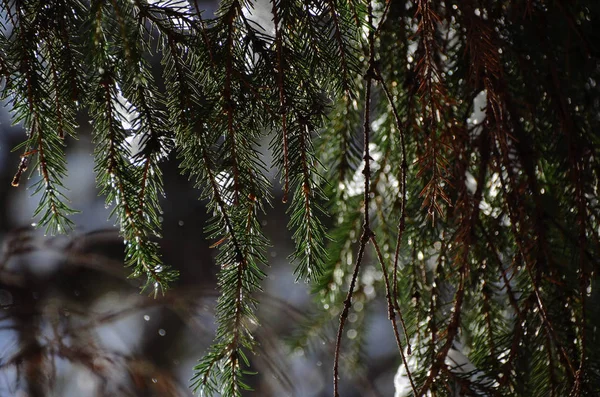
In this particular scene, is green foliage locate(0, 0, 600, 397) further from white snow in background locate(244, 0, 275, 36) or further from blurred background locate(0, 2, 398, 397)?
blurred background locate(0, 2, 398, 397)

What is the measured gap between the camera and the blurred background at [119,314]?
63.6 inches

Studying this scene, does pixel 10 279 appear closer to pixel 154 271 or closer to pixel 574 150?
pixel 154 271

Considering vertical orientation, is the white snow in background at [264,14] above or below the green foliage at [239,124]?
above

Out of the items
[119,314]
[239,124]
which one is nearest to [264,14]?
[239,124]

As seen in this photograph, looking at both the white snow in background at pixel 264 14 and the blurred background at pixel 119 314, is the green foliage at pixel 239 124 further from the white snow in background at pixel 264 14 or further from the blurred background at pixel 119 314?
the blurred background at pixel 119 314

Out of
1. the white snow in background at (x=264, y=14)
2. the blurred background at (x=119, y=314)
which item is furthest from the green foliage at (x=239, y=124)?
the blurred background at (x=119, y=314)

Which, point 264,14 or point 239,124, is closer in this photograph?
point 239,124

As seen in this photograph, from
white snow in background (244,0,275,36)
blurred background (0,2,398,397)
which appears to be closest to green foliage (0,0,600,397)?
white snow in background (244,0,275,36)

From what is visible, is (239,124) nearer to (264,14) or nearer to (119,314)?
(264,14)

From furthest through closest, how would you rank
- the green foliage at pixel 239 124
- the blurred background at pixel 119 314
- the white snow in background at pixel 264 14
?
the blurred background at pixel 119 314
the white snow in background at pixel 264 14
the green foliage at pixel 239 124

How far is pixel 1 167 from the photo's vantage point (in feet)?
10.2

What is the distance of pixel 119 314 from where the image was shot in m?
1.65

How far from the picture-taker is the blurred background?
1614 mm

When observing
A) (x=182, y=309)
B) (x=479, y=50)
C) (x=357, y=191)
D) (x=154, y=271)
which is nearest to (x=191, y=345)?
(x=182, y=309)
